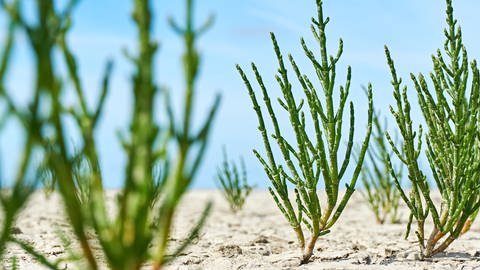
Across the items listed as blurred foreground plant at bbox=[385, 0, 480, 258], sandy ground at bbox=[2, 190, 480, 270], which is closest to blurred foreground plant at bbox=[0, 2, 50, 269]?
sandy ground at bbox=[2, 190, 480, 270]

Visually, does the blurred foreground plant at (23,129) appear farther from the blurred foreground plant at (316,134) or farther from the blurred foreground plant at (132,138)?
the blurred foreground plant at (316,134)

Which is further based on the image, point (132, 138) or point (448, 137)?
point (448, 137)

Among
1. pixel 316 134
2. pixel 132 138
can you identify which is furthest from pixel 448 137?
pixel 132 138

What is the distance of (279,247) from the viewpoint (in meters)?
3.91

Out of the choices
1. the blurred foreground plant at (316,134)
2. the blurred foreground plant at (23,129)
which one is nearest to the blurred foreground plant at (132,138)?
the blurred foreground plant at (23,129)

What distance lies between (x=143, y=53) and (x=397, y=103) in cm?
192

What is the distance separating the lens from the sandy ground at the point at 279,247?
126 inches

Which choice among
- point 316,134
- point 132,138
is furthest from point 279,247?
point 132,138

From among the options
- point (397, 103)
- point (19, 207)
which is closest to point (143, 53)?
point (19, 207)

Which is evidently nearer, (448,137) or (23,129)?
(23,129)

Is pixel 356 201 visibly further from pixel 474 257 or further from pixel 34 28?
pixel 34 28

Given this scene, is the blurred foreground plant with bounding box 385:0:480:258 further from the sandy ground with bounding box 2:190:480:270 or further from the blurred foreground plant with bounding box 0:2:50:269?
the blurred foreground plant with bounding box 0:2:50:269

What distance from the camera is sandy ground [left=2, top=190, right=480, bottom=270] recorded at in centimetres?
320

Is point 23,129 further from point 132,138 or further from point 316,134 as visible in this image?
point 316,134
